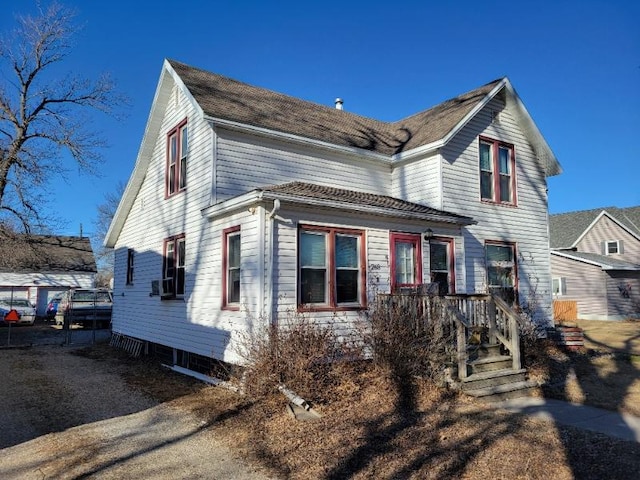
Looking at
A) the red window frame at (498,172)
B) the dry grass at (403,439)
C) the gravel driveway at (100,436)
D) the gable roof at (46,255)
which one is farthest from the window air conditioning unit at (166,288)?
the gable roof at (46,255)

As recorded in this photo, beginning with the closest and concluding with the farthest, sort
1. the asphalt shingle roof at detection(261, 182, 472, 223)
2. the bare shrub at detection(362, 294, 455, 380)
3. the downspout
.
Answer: the bare shrub at detection(362, 294, 455, 380), the downspout, the asphalt shingle roof at detection(261, 182, 472, 223)

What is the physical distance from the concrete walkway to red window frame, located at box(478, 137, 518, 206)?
275 inches

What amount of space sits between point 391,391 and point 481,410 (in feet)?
4.45

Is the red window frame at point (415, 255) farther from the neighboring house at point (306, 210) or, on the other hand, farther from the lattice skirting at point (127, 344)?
the lattice skirting at point (127, 344)

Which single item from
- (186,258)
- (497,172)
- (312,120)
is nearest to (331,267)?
(186,258)

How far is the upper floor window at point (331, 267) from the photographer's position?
31.8ft

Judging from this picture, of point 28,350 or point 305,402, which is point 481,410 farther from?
point 28,350

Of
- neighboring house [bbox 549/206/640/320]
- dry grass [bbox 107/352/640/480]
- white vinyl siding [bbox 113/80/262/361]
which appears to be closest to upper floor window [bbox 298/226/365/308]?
white vinyl siding [bbox 113/80/262/361]

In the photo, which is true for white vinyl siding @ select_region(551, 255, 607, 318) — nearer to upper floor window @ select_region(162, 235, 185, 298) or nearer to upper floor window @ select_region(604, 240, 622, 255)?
upper floor window @ select_region(604, 240, 622, 255)

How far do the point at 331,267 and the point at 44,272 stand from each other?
95.4 feet

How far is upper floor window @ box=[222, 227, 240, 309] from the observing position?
9922mm

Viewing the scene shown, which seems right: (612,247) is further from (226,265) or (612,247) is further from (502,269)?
(226,265)

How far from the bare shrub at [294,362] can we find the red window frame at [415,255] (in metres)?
2.85

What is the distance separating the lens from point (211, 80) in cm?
1371
